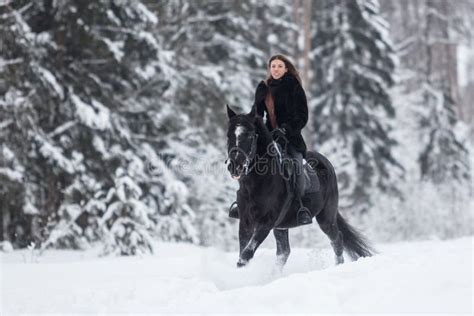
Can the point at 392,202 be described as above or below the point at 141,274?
below

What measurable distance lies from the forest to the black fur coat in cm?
552

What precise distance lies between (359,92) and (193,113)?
10.1 meters

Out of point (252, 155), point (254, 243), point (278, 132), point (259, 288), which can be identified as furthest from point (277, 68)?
point (259, 288)

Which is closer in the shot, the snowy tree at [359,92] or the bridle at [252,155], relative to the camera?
the bridle at [252,155]

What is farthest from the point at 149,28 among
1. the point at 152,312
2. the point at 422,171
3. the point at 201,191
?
the point at 422,171

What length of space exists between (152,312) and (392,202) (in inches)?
783

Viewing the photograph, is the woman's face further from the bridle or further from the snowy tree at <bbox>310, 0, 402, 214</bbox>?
the snowy tree at <bbox>310, 0, 402, 214</bbox>

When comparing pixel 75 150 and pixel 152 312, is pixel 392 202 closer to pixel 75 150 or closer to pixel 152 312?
pixel 75 150

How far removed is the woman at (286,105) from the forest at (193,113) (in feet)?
17.9

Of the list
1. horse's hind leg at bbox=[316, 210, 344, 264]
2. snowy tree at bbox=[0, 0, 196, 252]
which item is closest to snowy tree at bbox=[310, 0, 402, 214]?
snowy tree at bbox=[0, 0, 196, 252]

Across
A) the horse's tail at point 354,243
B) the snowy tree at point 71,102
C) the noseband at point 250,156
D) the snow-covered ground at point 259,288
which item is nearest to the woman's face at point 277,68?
the noseband at point 250,156

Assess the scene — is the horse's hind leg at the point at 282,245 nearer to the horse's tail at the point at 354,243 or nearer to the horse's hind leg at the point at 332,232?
the horse's hind leg at the point at 332,232

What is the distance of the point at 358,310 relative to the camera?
18.5 ft

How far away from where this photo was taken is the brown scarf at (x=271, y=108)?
8.84 meters
